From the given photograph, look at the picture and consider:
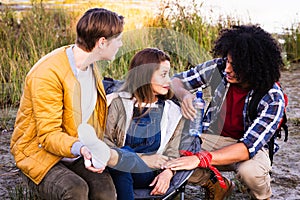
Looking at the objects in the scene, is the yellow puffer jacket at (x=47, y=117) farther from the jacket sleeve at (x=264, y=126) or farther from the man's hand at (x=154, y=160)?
the jacket sleeve at (x=264, y=126)

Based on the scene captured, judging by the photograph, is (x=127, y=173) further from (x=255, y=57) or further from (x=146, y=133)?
(x=255, y=57)

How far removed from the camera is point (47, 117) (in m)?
2.74

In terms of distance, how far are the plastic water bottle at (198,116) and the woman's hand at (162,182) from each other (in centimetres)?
38

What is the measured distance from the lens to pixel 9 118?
5.18 meters

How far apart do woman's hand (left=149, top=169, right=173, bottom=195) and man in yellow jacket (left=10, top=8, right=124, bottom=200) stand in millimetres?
254

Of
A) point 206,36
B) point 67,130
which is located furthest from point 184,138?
point 206,36

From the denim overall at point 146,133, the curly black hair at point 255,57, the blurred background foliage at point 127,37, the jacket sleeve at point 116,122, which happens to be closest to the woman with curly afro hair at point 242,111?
the curly black hair at point 255,57

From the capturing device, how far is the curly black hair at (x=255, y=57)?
3168mm

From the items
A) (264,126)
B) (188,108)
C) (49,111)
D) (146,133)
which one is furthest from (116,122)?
(264,126)

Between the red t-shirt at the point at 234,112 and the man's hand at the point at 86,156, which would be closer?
the man's hand at the point at 86,156

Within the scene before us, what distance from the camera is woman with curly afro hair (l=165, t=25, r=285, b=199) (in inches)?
124

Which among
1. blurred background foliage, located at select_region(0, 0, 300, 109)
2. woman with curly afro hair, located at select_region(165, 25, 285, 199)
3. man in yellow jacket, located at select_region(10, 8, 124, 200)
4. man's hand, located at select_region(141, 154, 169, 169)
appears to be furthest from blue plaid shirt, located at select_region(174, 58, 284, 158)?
blurred background foliage, located at select_region(0, 0, 300, 109)

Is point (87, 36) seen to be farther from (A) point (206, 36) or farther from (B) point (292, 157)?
(A) point (206, 36)

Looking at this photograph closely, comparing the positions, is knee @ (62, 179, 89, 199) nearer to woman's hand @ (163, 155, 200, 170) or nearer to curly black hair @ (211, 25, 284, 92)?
woman's hand @ (163, 155, 200, 170)
